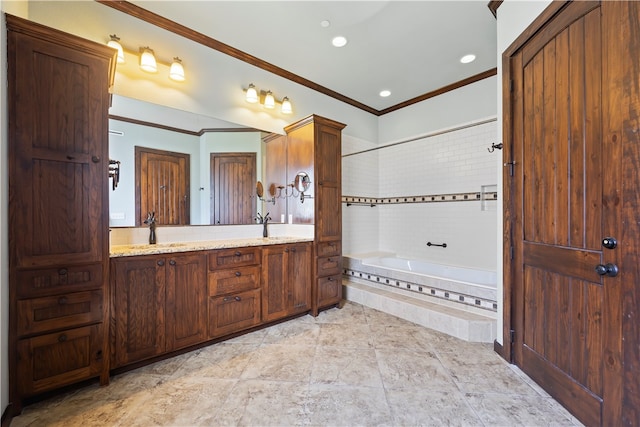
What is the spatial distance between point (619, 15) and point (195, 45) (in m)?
3.07

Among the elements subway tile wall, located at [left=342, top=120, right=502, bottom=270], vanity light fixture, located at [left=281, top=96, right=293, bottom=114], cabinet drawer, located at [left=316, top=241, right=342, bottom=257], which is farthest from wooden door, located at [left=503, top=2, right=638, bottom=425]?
vanity light fixture, located at [left=281, top=96, right=293, bottom=114]

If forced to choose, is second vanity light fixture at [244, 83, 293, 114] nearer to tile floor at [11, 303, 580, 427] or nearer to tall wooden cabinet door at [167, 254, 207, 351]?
tall wooden cabinet door at [167, 254, 207, 351]

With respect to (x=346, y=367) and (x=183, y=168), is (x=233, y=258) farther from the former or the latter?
(x=346, y=367)

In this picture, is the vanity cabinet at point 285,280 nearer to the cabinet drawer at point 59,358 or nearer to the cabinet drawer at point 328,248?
the cabinet drawer at point 328,248

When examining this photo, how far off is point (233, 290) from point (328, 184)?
153 cm

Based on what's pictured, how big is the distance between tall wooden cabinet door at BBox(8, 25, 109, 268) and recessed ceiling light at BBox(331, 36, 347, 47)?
199cm

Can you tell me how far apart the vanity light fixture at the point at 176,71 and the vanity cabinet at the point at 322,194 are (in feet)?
4.02

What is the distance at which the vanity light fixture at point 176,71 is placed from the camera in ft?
7.96

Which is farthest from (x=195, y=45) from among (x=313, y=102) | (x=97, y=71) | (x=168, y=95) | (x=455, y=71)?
(x=455, y=71)

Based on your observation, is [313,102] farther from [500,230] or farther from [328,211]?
[500,230]

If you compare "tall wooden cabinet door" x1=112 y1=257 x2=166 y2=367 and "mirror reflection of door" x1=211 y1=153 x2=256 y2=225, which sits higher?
"mirror reflection of door" x1=211 y1=153 x2=256 y2=225

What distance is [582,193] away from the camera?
56.7 inches

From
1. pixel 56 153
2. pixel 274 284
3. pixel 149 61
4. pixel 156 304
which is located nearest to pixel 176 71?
pixel 149 61

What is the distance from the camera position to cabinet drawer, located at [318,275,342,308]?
300 centimetres
